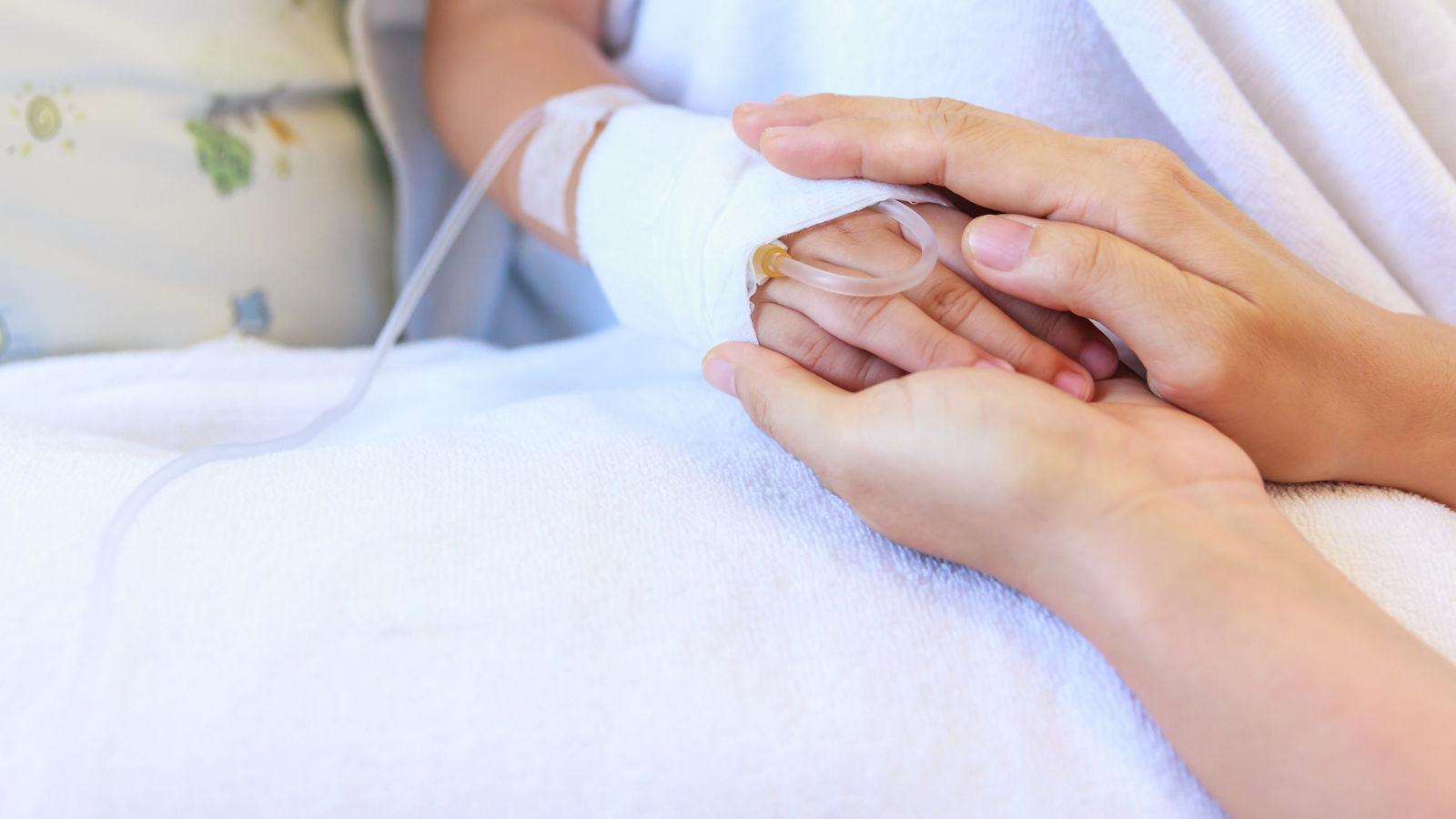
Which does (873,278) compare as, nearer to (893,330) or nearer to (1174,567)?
(893,330)

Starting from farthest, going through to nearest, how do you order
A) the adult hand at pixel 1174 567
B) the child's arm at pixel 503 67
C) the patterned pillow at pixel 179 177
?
1. the child's arm at pixel 503 67
2. the patterned pillow at pixel 179 177
3. the adult hand at pixel 1174 567

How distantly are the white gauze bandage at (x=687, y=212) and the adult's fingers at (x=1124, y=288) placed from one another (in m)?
0.09

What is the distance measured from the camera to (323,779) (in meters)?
0.36

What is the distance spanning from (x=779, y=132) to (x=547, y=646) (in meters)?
0.31

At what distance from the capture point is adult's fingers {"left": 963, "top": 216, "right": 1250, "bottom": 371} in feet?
1.54

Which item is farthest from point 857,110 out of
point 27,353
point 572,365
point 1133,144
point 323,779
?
point 27,353

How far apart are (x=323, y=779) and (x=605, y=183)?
1.42 feet

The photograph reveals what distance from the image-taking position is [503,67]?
840 millimetres

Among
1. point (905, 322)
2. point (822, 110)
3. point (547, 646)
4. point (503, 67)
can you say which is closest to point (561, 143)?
point (503, 67)

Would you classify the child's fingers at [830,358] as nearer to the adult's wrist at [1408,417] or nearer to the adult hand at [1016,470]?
the adult hand at [1016,470]

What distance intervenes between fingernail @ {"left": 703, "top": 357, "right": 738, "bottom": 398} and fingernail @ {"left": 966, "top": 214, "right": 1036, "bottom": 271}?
0.49 feet

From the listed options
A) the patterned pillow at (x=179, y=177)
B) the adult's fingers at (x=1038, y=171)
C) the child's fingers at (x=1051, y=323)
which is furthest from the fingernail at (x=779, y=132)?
the patterned pillow at (x=179, y=177)

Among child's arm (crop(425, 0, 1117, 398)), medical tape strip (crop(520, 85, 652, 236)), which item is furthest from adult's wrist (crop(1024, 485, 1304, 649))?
medical tape strip (crop(520, 85, 652, 236))

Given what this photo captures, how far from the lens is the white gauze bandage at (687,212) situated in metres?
0.52
